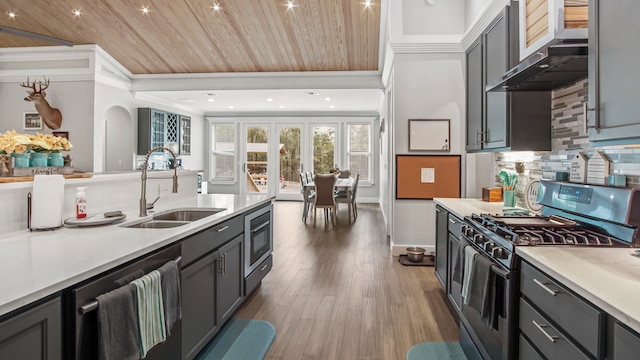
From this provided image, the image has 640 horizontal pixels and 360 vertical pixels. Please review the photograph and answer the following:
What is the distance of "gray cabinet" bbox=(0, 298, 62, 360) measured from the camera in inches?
37.6

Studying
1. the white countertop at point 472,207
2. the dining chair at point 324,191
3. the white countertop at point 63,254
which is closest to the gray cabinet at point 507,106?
the white countertop at point 472,207

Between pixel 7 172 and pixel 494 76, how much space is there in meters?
3.38

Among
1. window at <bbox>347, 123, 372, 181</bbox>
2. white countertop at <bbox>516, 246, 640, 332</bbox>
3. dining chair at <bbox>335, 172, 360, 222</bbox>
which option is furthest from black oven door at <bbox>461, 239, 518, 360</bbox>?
window at <bbox>347, 123, 372, 181</bbox>

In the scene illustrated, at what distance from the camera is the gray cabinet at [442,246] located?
10.2 ft

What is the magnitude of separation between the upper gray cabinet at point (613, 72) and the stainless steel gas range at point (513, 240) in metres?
0.41

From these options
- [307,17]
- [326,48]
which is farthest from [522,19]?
[326,48]

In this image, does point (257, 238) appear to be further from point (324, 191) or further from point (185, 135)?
point (185, 135)

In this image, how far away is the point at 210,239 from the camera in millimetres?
2219

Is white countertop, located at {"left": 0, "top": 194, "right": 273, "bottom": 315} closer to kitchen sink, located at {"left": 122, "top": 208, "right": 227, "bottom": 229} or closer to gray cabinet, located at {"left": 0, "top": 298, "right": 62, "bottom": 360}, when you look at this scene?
gray cabinet, located at {"left": 0, "top": 298, "right": 62, "bottom": 360}

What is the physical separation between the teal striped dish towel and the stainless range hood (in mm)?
2044

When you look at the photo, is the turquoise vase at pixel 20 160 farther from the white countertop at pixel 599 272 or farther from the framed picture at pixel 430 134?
the framed picture at pixel 430 134

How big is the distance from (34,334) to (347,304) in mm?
2445

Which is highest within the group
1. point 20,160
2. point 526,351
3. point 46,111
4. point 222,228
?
point 46,111

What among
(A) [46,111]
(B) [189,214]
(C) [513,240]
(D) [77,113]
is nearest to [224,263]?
(B) [189,214]
